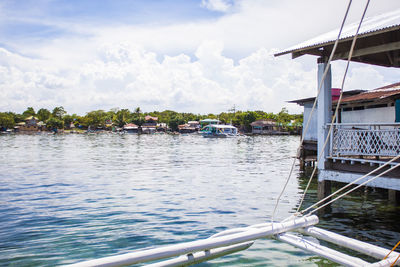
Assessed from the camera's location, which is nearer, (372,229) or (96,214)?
(372,229)

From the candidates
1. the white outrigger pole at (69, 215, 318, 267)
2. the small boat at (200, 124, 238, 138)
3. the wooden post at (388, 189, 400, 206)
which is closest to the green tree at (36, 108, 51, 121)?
the small boat at (200, 124, 238, 138)

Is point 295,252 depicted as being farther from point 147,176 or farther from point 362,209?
point 147,176

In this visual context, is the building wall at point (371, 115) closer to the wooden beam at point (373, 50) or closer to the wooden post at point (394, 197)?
the wooden post at point (394, 197)

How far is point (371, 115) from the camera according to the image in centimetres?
1912

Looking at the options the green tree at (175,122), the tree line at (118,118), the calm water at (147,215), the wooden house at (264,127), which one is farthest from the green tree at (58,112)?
the calm water at (147,215)

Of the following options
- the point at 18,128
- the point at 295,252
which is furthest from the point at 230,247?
the point at 18,128

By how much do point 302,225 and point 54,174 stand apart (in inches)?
786

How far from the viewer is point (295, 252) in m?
7.89

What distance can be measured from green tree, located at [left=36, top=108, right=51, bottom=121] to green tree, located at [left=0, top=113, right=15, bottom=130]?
73.3 feet

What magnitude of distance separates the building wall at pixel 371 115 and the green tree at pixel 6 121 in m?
152

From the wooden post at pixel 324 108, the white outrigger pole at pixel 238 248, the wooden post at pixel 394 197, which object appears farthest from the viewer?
the wooden post at pixel 394 197

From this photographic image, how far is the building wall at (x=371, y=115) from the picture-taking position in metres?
17.5

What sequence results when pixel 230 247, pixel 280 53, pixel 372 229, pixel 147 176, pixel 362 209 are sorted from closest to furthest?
1. pixel 230 247
2. pixel 372 229
3. pixel 280 53
4. pixel 362 209
5. pixel 147 176

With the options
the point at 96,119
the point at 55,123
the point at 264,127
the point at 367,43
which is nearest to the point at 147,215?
the point at 367,43
